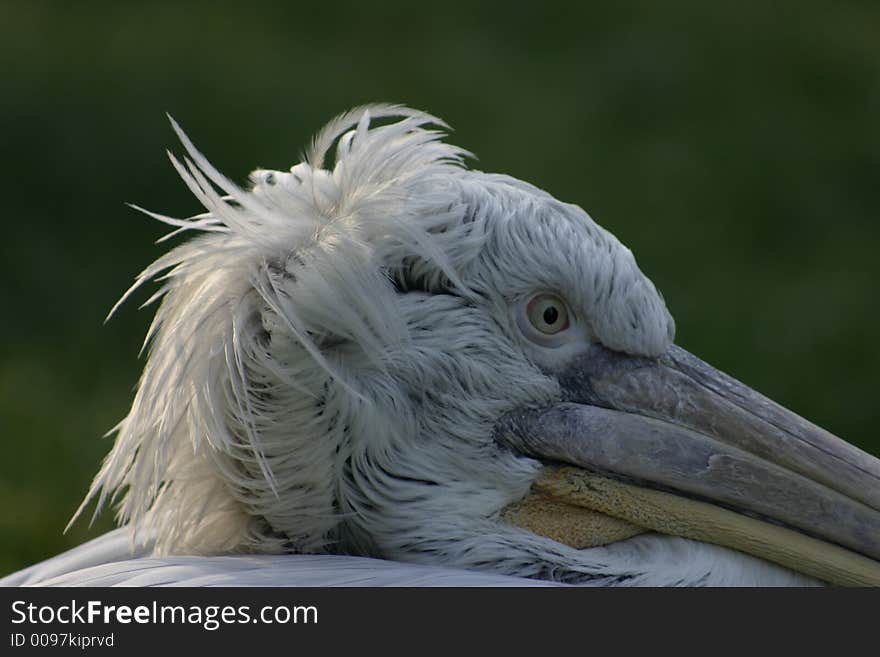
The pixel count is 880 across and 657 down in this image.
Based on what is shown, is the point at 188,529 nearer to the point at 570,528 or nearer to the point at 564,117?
the point at 570,528

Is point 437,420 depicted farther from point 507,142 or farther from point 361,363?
point 507,142

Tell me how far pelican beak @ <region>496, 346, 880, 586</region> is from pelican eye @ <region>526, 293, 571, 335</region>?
0.11 metres

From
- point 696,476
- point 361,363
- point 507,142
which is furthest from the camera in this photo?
point 507,142

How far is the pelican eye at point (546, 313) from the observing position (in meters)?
3.03

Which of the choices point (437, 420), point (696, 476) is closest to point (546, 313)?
point (437, 420)

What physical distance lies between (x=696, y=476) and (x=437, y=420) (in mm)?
580

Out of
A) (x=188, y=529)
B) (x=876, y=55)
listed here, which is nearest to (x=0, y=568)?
(x=188, y=529)

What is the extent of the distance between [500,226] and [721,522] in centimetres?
80

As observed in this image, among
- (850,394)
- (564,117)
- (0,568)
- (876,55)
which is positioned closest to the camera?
(0,568)

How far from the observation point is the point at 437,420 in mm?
2938

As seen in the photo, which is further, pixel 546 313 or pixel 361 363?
pixel 546 313

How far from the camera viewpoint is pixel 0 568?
5.07 meters

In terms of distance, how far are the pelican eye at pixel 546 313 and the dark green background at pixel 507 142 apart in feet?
9.86

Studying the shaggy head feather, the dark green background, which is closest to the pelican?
the shaggy head feather
